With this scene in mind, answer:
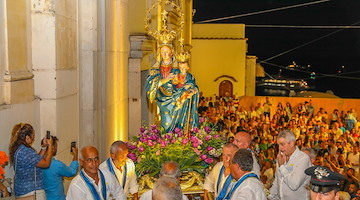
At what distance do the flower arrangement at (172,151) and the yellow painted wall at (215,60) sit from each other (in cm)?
2307

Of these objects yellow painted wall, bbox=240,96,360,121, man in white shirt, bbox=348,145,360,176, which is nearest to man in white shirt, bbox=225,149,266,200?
man in white shirt, bbox=348,145,360,176

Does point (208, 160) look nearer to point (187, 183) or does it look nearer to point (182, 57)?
point (187, 183)

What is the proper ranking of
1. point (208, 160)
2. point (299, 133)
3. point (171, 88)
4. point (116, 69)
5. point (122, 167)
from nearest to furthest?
1. point (122, 167)
2. point (208, 160)
3. point (171, 88)
4. point (116, 69)
5. point (299, 133)

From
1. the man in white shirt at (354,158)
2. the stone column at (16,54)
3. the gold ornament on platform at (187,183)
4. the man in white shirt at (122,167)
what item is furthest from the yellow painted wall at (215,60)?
the stone column at (16,54)

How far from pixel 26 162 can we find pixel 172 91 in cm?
398

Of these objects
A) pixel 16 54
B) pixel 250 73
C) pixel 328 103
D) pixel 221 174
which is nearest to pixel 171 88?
pixel 221 174

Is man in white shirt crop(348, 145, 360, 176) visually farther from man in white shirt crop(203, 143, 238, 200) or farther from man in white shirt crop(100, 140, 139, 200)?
man in white shirt crop(100, 140, 139, 200)

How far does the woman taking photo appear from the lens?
608 centimetres

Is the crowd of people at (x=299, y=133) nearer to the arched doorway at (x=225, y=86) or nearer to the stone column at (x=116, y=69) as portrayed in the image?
the stone column at (x=116, y=69)

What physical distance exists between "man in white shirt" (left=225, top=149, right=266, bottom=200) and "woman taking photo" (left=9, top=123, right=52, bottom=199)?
2.11 metres

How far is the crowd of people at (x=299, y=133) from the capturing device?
12.2 metres

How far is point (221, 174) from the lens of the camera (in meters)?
7.03

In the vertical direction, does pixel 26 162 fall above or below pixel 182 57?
below

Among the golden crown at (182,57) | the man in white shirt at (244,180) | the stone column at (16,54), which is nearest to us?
the man in white shirt at (244,180)
